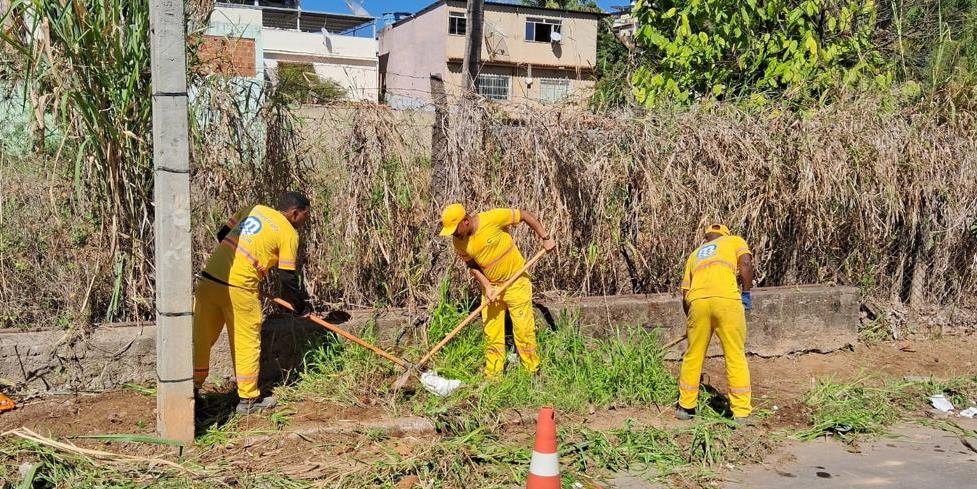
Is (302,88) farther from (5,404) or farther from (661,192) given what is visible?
(661,192)

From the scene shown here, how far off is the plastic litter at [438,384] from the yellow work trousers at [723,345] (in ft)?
5.76

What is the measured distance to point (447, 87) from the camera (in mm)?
7105

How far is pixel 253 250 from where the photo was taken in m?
5.33

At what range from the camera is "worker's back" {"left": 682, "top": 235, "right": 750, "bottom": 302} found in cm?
569

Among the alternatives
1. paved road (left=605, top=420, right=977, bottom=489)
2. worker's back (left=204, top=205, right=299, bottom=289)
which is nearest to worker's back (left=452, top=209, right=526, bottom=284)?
worker's back (left=204, top=205, right=299, bottom=289)

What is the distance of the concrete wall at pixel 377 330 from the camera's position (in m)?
5.62

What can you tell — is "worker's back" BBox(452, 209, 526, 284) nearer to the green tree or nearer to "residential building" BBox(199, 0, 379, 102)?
"residential building" BBox(199, 0, 379, 102)

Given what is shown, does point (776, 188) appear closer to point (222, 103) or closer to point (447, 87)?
point (447, 87)

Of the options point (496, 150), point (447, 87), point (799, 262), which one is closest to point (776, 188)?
point (799, 262)

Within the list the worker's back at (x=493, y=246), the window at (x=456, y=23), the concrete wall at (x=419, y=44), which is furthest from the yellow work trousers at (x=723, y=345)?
the window at (x=456, y=23)

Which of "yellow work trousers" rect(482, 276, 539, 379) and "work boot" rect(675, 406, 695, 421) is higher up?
"yellow work trousers" rect(482, 276, 539, 379)

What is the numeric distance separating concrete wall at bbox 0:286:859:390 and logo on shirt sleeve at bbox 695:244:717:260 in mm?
1305

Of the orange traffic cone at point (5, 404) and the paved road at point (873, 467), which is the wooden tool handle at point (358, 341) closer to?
the orange traffic cone at point (5, 404)

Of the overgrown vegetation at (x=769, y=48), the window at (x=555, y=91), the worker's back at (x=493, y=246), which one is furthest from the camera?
the overgrown vegetation at (x=769, y=48)
